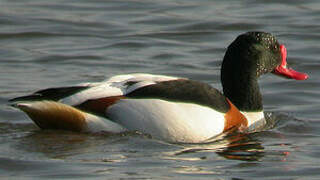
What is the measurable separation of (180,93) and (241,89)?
1027mm

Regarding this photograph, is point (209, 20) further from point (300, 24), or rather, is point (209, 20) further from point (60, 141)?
point (60, 141)

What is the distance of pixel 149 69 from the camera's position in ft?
43.2

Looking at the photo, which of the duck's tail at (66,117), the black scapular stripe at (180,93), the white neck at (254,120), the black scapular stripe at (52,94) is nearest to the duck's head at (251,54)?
the white neck at (254,120)

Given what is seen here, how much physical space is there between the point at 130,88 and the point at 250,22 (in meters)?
6.36

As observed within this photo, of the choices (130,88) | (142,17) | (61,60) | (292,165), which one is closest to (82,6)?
(142,17)

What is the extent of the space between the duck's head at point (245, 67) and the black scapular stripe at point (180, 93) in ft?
2.33

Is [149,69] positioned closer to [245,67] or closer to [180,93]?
[245,67]

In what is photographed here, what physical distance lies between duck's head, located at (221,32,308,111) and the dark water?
1.29 feet

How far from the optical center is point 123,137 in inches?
380

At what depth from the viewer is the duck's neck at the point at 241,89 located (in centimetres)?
1049

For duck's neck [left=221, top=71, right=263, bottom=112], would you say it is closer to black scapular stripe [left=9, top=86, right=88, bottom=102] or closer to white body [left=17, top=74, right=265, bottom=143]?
white body [left=17, top=74, right=265, bottom=143]

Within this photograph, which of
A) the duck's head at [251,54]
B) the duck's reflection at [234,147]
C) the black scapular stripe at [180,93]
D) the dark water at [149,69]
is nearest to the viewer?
the dark water at [149,69]

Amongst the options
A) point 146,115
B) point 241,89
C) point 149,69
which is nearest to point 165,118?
point 146,115

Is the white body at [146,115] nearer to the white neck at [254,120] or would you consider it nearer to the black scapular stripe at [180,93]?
the black scapular stripe at [180,93]
